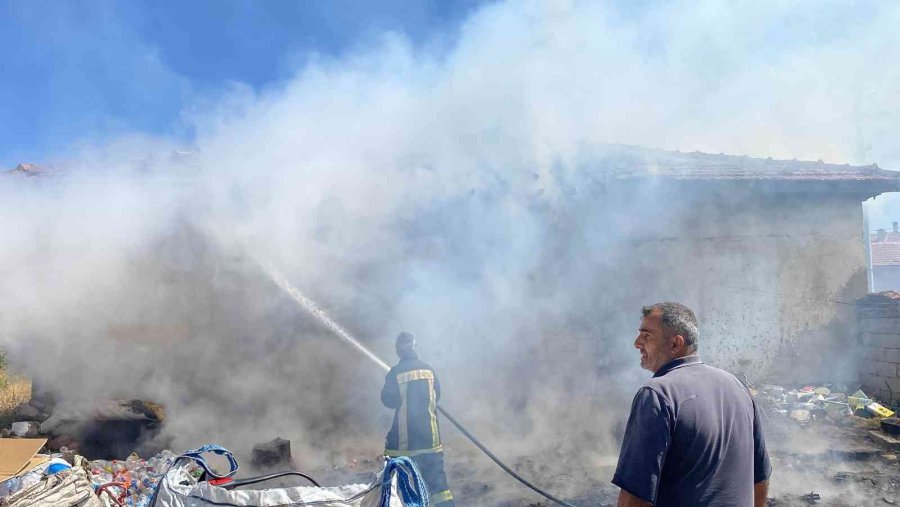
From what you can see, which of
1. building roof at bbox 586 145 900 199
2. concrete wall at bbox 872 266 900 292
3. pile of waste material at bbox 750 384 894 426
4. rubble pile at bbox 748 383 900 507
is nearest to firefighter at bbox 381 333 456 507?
rubble pile at bbox 748 383 900 507

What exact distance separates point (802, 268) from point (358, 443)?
8.47 m

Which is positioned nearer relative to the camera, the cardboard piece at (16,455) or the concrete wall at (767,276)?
the cardboard piece at (16,455)

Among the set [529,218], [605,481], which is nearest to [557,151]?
[529,218]

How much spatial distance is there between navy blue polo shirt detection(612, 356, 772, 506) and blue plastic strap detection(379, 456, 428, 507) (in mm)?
821

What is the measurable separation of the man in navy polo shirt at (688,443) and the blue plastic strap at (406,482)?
2.69 ft

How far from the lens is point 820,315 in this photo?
10.9 metres

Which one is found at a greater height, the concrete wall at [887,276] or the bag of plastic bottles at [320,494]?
the concrete wall at [887,276]

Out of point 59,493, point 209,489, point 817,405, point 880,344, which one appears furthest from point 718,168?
point 59,493

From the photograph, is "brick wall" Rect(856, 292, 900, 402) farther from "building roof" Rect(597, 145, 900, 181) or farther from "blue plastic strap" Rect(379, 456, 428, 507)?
"blue plastic strap" Rect(379, 456, 428, 507)

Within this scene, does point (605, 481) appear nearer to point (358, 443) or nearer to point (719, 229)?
point (358, 443)

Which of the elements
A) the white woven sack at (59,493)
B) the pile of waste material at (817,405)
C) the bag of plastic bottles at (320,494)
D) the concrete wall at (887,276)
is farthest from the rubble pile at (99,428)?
the concrete wall at (887,276)

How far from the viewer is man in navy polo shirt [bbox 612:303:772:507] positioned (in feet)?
7.32

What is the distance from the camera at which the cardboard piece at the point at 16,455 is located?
462cm

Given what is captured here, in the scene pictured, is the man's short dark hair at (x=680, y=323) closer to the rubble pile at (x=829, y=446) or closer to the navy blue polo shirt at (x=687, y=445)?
the navy blue polo shirt at (x=687, y=445)
